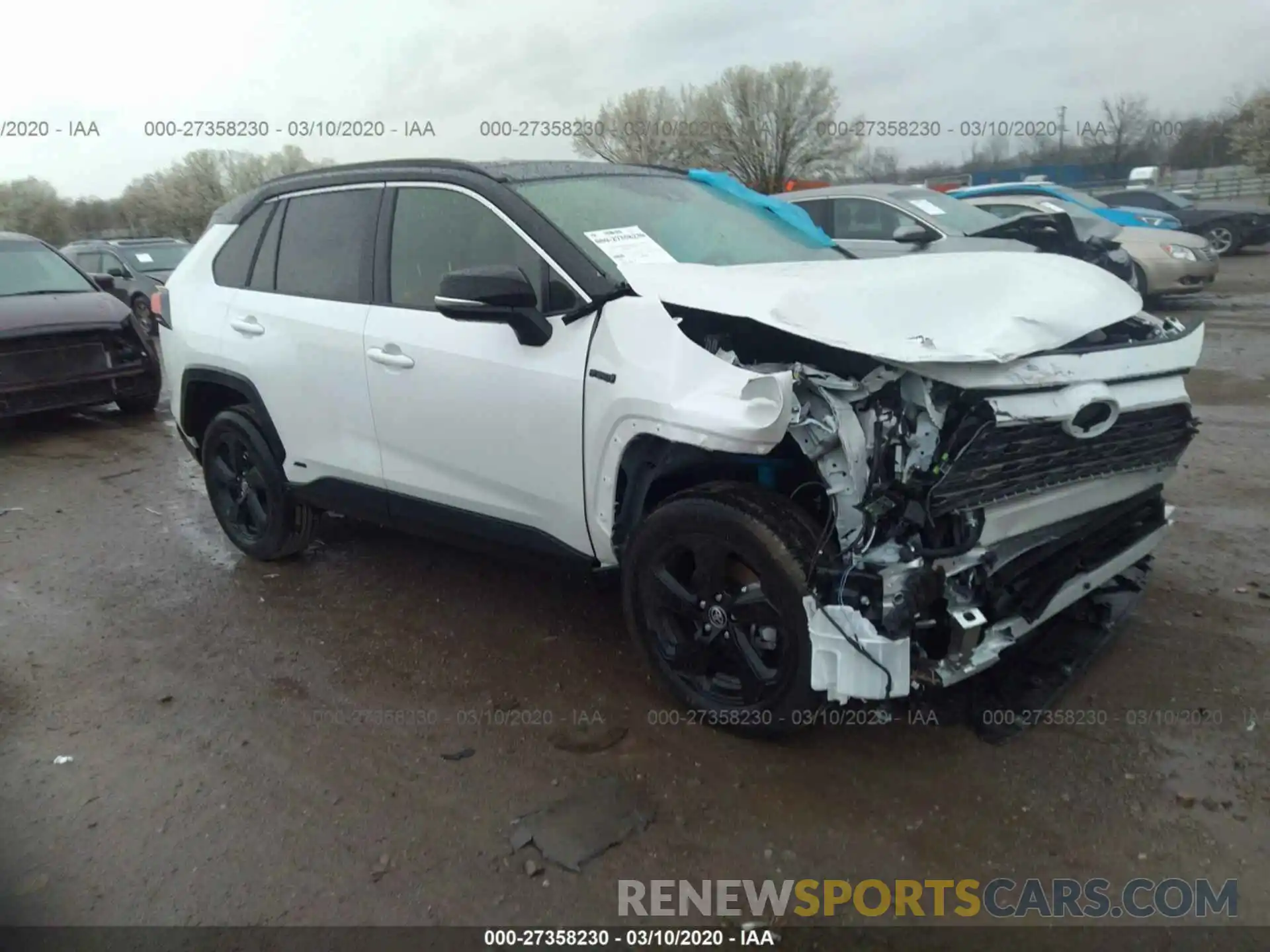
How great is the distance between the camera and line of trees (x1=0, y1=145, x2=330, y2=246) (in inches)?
1171

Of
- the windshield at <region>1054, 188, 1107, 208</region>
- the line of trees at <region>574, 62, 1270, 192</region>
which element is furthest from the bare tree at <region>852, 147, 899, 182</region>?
the windshield at <region>1054, 188, 1107, 208</region>

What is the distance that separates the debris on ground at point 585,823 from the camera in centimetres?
276

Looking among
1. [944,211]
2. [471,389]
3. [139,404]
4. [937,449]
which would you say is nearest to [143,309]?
[139,404]

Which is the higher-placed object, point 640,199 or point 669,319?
point 640,199

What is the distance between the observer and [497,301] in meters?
3.19

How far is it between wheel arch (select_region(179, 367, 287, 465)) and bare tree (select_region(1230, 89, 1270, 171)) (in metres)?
32.7

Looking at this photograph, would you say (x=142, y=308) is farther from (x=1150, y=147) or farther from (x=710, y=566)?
(x=1150, y=147)

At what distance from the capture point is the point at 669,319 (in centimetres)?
304

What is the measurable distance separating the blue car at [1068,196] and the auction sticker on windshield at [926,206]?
298cm

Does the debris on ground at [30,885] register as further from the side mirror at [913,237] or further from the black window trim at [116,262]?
the black window trim at [116,262]

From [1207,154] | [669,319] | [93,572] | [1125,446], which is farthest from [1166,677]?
[1207,154]

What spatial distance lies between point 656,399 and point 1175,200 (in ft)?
69.7

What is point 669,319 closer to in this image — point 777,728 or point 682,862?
point 777,728

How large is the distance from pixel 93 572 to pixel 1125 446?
16.0ft
